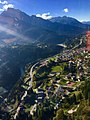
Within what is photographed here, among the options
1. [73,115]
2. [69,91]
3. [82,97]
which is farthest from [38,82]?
[73,115]

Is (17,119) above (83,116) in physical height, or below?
below

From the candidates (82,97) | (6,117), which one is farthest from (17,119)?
(82,97)

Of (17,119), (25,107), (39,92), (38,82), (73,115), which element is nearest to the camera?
(73,115)

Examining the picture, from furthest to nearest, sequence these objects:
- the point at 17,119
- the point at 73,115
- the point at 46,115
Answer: the point at 17,119
the point at 46,115
the point at 73,115

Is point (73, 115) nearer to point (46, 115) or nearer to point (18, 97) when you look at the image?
point (46, 115)

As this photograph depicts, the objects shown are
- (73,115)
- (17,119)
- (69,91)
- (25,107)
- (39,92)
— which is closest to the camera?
(73,115)

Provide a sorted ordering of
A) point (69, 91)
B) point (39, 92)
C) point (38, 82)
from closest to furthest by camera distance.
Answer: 1. point (69, 91)
2. point (39, 92)
3. point (38, 82)

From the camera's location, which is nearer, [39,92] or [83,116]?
[83,116]

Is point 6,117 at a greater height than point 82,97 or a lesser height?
lesser

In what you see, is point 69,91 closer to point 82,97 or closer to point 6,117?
point 82,97
